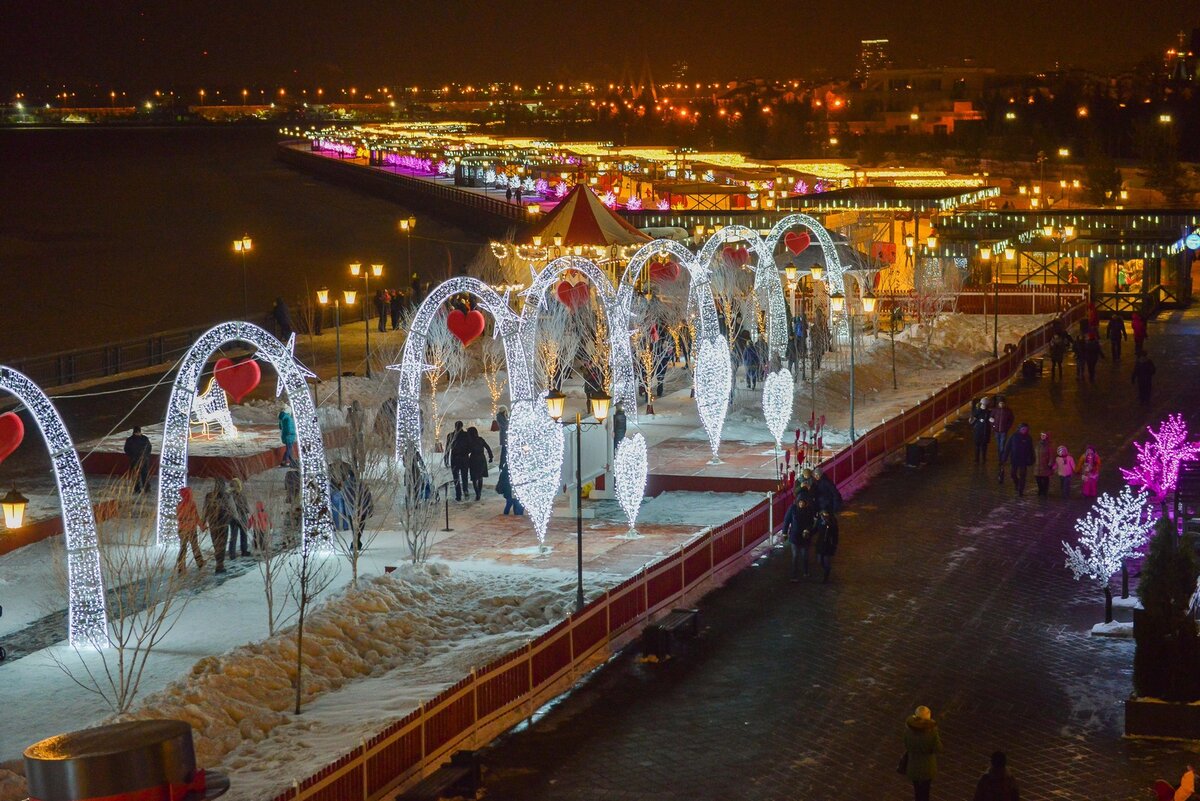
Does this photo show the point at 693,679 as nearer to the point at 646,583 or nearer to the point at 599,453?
the point at 646,583

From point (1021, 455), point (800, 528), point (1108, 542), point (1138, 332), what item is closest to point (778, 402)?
point (1021, 455)

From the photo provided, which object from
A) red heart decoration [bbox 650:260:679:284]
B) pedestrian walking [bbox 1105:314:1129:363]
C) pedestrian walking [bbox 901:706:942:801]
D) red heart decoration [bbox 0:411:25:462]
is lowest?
pedestrian walking [bbox 1105:314:1129:363]

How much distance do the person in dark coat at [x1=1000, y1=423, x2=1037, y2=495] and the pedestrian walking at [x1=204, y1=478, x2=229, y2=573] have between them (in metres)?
9.84

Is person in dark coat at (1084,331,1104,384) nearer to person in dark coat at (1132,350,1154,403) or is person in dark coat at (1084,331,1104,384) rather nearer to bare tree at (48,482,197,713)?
person in dark coat at (1132,350,1154,403)

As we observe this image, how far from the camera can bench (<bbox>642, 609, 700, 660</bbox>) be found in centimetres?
1374

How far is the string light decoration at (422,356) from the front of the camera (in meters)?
20.7

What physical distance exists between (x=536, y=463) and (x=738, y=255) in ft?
61.3

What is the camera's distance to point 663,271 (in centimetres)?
3616

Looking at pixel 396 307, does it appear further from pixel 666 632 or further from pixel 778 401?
pixel 666 632

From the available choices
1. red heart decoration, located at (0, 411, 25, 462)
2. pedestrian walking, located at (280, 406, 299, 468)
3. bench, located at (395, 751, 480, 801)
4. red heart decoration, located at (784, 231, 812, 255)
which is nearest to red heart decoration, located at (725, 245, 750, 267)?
red heart decoration, located at (784, 231, 812, 255)

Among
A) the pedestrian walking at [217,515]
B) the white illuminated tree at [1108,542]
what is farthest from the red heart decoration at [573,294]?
the white illuminated tree at [1108,542]

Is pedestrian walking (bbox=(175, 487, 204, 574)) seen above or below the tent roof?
below

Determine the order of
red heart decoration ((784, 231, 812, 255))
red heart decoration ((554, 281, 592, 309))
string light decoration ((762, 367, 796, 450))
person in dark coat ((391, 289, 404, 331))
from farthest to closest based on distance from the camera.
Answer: person in dark coat ((391, 289, 404, 331)) → red heart decoration ((784, 231, 812, 255)) → red heart decoration ((554, 281, 592, 309)) → string light decoration ((762, 367, 796, 450))

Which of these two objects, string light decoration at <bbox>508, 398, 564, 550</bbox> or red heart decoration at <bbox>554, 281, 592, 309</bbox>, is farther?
red heart decoration at <bbox>554, 281, 592, 309</bbox>
